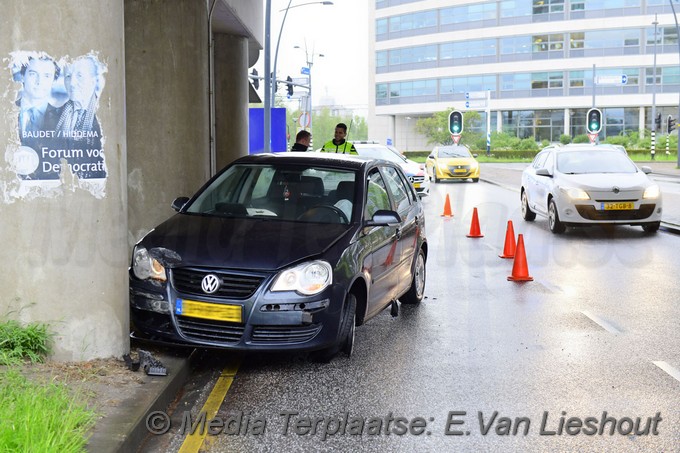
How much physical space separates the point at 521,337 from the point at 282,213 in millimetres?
2370

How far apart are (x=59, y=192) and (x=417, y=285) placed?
4481 mm

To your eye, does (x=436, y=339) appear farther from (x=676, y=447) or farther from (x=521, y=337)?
(x=676, y=447)

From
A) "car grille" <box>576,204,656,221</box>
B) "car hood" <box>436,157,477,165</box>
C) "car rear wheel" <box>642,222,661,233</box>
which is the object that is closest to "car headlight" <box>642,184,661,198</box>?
"car grille" <box>576,204,656,221</box>

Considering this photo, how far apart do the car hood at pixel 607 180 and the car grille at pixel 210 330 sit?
442 inches

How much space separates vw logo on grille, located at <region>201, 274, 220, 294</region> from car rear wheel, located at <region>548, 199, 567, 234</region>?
11.5 meters

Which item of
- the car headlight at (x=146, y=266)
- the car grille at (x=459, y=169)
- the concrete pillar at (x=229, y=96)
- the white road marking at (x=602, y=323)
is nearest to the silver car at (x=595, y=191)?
the concrete pillar at (x=229, y=96)

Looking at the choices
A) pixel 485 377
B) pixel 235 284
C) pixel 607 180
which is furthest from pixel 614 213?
pixel 235 284

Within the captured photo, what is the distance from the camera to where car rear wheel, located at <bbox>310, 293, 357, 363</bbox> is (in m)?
6.97

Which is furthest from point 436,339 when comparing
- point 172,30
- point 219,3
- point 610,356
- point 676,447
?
point 219,3

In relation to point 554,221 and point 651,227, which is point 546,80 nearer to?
point 651,227

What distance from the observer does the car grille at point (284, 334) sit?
6.54 meters

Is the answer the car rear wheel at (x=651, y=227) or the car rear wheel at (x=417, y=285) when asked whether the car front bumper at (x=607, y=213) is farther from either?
the car rear wheel at (x=417, y=285)

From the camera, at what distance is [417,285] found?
9781 mm

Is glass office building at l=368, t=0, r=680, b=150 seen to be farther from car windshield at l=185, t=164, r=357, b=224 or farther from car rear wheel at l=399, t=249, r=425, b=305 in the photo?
car windshield at l=185, t=164, r=357, b=224
